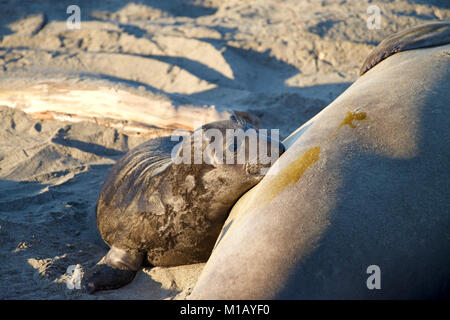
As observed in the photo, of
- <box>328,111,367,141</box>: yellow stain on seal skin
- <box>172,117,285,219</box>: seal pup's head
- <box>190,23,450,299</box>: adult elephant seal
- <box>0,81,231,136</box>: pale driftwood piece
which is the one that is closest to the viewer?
<box>190,23,450,299</box>: adult elephant seal

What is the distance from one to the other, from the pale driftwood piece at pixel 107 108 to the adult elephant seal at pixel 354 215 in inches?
111

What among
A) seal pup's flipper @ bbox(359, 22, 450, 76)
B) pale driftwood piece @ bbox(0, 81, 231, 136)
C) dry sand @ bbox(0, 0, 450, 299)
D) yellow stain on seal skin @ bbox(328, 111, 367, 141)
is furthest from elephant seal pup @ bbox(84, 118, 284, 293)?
pale driftwood piece @ bbox(0, 81, 231, 136)

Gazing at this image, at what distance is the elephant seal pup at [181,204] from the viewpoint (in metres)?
2.70

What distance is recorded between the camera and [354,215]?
187cm

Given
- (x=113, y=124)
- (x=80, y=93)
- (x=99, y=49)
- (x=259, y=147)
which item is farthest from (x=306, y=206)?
(x=99, y=49)

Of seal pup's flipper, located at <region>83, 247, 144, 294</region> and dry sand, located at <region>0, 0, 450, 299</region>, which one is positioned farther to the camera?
dry sand, located at <region>0, 0, 450, 299</region>

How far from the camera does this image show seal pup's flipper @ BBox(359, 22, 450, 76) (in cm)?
313

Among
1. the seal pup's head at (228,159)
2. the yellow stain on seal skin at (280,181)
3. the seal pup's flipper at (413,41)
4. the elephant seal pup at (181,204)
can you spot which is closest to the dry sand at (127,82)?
the elephant seal pup at (181,204)

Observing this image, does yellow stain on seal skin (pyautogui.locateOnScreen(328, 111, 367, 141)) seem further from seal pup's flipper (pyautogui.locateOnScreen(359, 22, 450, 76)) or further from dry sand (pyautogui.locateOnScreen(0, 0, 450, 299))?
dry sand (pyautogui.locateOnScreen(0, 0, 450, 299))

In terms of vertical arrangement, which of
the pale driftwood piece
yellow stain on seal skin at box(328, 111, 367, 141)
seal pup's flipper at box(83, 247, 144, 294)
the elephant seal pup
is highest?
the pale driftwood piece

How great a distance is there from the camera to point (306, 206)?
1965mm

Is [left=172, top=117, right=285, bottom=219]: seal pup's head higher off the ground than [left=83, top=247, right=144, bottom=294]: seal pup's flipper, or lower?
higher

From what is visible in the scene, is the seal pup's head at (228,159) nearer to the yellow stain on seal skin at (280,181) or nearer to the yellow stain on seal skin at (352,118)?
the yellow stain on seal skin at (280,181)

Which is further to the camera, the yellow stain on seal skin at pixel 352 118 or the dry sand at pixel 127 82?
the dry sand at pixel 127 82
